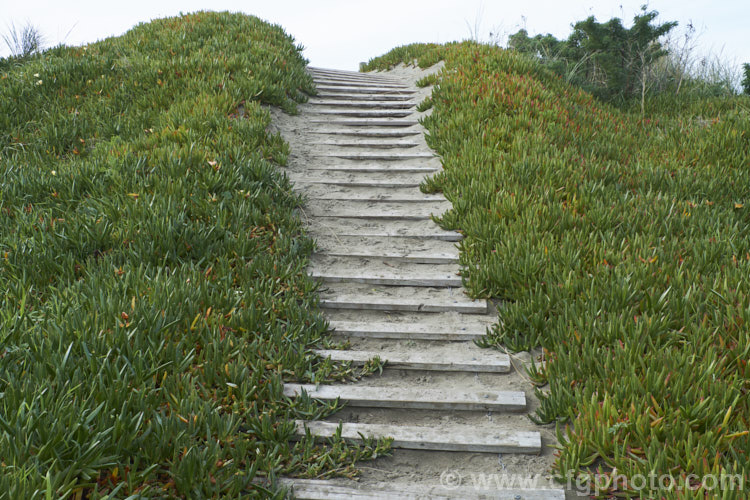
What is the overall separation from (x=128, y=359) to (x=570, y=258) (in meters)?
3.53

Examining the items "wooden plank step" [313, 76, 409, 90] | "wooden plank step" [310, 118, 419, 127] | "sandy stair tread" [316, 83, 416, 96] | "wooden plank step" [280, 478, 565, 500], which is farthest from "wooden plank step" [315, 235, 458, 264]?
"wooden plank step" [313, 76, 409, 90]

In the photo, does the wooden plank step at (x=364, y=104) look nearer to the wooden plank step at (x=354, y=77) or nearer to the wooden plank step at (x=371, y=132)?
the wooden plank step at (x=371, y=132)

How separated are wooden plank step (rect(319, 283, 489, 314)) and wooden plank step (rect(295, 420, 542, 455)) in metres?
1.40

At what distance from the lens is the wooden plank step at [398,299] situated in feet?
15.5

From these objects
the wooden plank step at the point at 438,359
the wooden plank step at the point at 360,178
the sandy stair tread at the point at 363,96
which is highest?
the sandy stair tread at the point at 363,96

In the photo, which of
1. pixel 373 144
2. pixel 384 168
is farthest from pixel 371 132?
pixel 384 168

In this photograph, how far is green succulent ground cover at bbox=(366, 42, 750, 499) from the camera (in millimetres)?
2977

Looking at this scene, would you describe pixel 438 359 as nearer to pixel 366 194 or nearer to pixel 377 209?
pixel 377 209

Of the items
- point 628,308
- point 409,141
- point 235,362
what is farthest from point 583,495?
point 409,141

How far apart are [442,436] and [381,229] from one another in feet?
9.87

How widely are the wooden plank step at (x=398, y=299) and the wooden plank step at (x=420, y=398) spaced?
1.07 metres

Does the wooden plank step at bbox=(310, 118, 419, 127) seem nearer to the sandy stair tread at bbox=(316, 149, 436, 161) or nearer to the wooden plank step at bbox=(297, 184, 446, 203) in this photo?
the sandy stair tread at bbox=(316, 149, 436, 161)

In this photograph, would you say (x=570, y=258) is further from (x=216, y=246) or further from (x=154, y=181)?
(x=154, y=181)

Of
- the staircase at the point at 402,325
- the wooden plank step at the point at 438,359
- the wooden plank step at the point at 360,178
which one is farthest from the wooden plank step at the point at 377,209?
the wooden plank step at the point at 438,359
